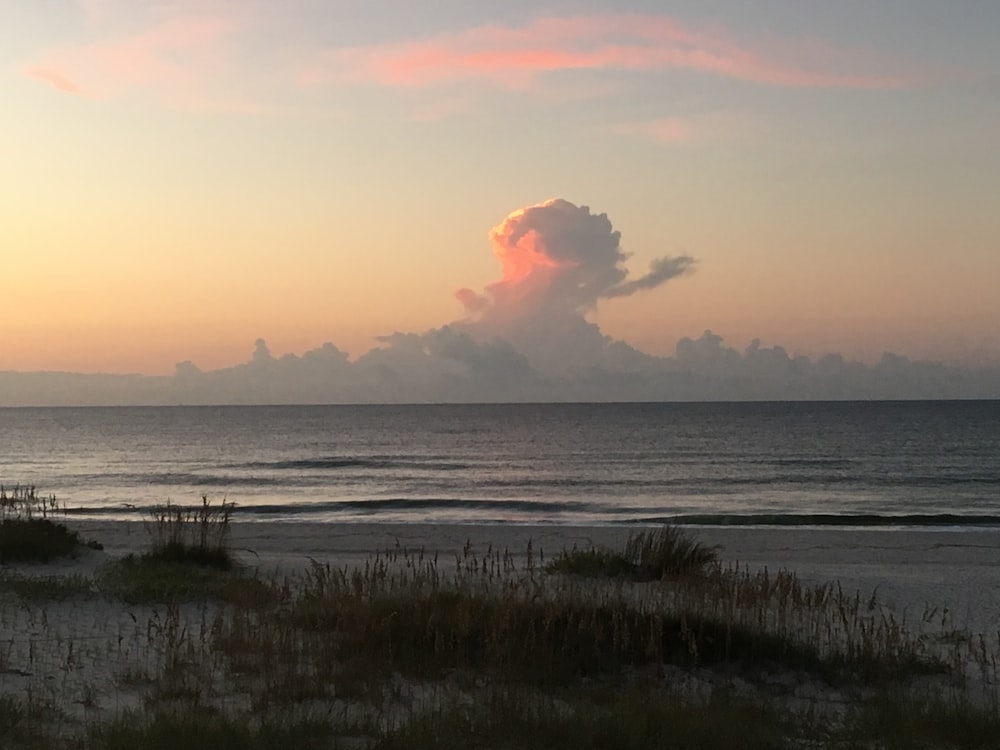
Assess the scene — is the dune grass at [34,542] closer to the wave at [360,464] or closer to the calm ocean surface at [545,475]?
the calm ocean surface at [545,475]

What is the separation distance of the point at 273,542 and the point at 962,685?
1703 cm

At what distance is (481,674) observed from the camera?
26.2ft

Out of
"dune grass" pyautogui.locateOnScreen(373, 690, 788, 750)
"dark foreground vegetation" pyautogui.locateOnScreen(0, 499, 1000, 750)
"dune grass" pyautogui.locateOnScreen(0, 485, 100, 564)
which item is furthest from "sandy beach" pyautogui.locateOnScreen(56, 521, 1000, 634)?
"dune grass" pyautogui.locateOnScreen(373, 690, 788, 750)

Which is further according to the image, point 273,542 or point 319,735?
point 273,542

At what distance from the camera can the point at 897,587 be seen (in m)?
15.2

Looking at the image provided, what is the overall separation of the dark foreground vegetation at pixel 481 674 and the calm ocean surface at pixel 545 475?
21.2 metres

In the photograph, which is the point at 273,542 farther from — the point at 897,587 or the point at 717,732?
the point at 717,732

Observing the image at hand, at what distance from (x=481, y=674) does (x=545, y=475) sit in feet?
145

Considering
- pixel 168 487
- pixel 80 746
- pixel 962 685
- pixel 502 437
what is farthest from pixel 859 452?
pixel 80 746

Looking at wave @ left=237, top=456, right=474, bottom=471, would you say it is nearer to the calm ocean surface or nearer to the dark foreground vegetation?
the calm ocean surface

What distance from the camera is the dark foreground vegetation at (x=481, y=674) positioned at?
246 inches

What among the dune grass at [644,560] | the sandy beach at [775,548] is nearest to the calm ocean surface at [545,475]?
the sandy beach at [775,548]

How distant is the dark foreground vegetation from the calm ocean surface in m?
21.2

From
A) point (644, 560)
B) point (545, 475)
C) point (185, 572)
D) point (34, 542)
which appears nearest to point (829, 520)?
point (644, 560)
